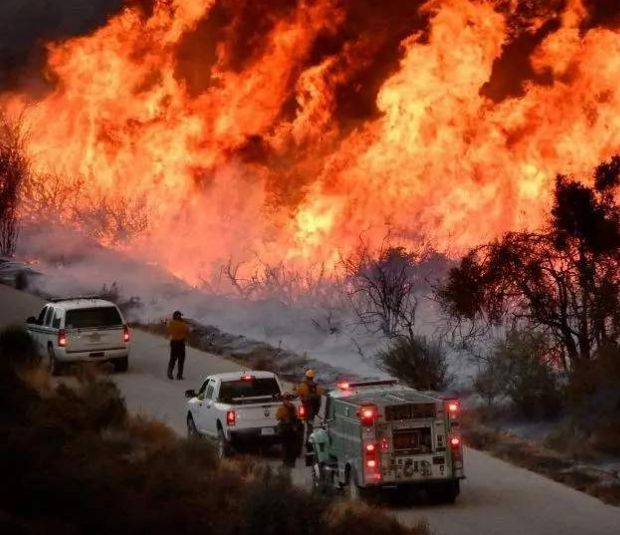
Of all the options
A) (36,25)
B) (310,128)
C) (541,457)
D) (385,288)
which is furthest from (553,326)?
(36,25)

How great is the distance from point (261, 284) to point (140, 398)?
1433 cm

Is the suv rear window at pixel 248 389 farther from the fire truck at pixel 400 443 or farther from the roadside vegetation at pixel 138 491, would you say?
the fire truck at pixel 400 443

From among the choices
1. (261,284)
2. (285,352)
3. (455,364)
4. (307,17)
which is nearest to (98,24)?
(307,17)

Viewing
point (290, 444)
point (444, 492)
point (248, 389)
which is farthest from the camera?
point (248, 389)

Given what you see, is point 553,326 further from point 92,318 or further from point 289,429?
point 92,318

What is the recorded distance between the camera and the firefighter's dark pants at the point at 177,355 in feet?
126

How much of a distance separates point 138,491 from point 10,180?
36.5 metres

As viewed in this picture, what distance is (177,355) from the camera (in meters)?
38.7

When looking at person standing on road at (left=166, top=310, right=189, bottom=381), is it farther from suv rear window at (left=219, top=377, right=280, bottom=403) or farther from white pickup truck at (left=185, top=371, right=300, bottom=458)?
suv rear window at (left=219, top=377, right=280, bottom=403)

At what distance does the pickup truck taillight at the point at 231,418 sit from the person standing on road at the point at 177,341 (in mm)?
8842

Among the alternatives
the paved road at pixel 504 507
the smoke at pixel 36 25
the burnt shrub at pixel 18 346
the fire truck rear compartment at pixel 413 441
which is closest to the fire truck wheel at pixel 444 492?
the paved road at pixel 504 507

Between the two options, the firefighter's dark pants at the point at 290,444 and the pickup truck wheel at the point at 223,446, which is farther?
the pickup truck wheel at the point at 223,446

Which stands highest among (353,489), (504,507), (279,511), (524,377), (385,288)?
(385,288)

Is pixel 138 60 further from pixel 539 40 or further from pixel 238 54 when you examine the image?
pixel 539 40
